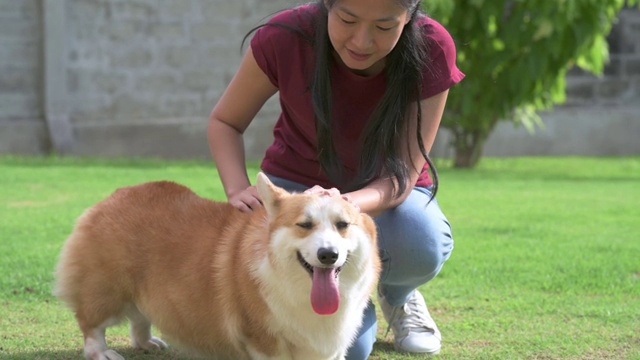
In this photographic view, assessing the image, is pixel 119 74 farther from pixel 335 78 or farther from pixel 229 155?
pixel 335 78

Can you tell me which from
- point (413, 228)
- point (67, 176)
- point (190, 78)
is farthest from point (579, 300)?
point (190, 78)

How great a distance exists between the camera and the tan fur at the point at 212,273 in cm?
330

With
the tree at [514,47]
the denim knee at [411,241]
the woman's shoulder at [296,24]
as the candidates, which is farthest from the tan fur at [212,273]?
the tree at [514,47]

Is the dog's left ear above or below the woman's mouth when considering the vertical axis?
below

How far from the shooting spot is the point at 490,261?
5820 mm

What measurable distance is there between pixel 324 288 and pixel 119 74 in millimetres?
9007

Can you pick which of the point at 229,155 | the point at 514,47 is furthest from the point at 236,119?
the point at 514,47

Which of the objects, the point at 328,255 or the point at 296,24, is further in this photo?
the point at 296,24

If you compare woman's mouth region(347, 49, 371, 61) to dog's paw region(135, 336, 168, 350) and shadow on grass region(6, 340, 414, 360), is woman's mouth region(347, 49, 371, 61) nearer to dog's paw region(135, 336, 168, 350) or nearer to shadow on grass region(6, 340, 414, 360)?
shadow on grass region(6, 340, 414, 360)

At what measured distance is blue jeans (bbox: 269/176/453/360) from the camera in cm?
392

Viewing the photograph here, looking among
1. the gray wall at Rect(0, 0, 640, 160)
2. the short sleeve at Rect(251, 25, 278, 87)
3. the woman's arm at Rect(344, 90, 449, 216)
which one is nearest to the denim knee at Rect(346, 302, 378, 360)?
the woman's arm at Rect(344, 90, 449, 216)

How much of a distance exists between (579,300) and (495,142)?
27.7 feet

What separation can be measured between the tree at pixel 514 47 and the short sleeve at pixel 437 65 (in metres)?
6.12

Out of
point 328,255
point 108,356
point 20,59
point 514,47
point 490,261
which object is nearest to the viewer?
point 328,255
